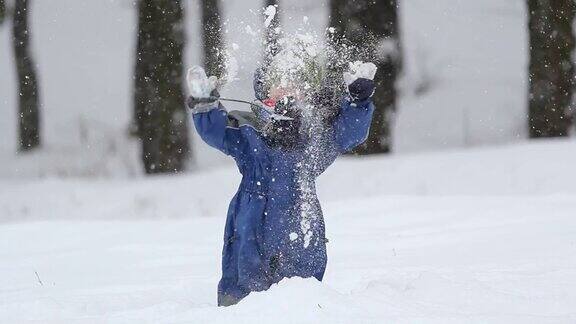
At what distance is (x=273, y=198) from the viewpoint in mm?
4664

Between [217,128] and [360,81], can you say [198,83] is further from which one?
[360,81]

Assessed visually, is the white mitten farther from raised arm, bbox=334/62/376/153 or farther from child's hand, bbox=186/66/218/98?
child's hand, bbox=186/66/218/98

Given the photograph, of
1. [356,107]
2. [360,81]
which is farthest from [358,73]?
[356,107]

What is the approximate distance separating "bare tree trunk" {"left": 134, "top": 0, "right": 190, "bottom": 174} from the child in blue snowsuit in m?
8.43

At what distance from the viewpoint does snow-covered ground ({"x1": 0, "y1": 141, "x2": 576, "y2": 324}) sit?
4.21 metres

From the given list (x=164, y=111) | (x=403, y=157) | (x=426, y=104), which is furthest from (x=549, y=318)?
(x=426, y=104)

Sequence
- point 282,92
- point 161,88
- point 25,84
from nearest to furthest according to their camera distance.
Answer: point 282,92 < point 161,88 < point 25,84

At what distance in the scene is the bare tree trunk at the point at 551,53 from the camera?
12406 millimetres

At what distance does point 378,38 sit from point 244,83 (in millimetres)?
3652

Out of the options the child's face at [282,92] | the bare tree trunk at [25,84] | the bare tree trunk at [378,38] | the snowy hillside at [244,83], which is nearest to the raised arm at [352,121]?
the child's face at [282,92]

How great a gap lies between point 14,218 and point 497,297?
875 centimetres

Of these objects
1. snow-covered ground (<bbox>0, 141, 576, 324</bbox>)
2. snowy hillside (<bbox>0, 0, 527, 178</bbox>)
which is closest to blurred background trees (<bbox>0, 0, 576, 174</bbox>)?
snow-covered ground (<bbox>0, 141, 576, 324</bbox>)

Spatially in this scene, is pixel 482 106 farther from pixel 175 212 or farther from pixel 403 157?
pixel 175 212

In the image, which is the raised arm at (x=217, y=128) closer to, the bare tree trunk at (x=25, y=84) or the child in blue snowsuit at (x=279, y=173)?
the child in blue snowsuit at (x=279, y=173)
